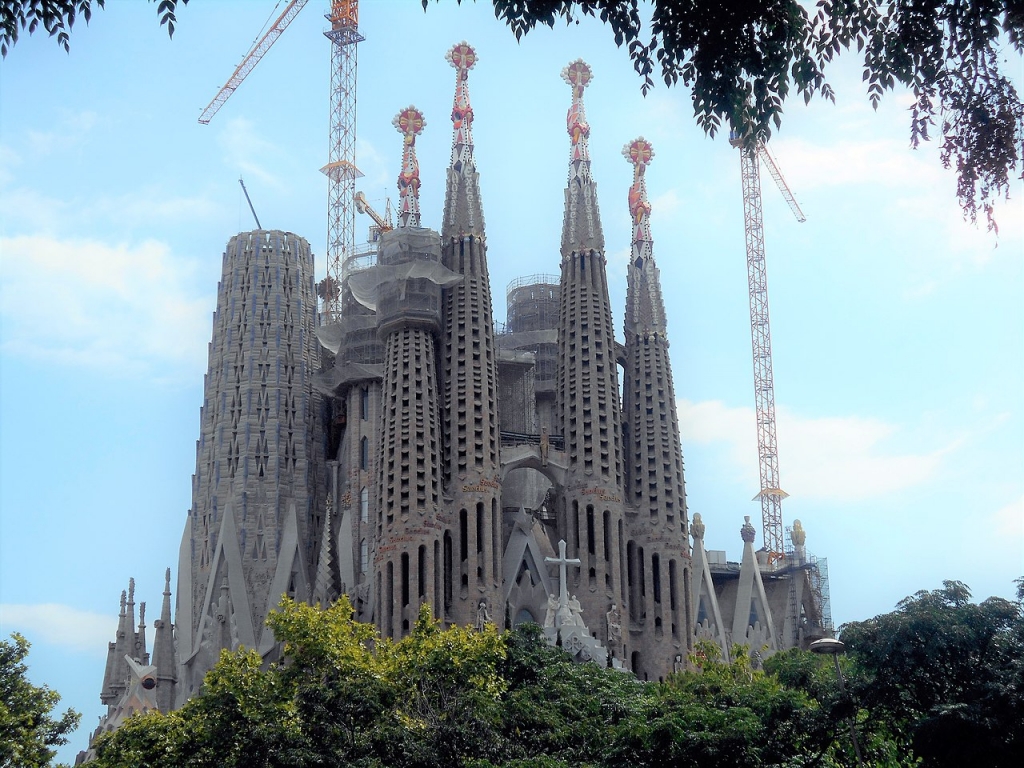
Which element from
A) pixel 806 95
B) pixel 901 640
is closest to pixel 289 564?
pixel 901 640

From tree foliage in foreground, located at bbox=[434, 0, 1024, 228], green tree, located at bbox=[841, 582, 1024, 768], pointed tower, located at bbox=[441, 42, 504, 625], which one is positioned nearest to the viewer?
tree foliage in foreground, located at bbox=[434, 0, 1024, 228]

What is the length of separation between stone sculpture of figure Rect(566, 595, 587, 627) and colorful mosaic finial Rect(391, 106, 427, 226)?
60.5 feet

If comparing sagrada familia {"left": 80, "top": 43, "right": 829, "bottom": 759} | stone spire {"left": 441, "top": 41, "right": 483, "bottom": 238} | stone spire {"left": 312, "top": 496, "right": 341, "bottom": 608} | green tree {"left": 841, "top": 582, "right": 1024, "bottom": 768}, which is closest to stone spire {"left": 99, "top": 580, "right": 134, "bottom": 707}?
sagrada familia {"left": 80, "top": 43, "right": 829, "bottom": 759}

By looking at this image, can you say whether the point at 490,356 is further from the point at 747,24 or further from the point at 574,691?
the point at 747,24

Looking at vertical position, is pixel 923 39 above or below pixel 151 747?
above

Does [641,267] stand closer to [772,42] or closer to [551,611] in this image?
[551,611]

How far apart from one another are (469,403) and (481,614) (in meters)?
8.75

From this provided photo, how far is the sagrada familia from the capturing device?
193ft

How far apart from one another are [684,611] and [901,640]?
34482 millimetres

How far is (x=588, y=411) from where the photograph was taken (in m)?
62.1

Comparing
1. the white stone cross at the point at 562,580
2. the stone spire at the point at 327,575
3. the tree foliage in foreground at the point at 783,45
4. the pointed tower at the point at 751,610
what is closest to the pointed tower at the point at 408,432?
the stone spire at the point at 327,575

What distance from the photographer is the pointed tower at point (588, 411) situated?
59969mm

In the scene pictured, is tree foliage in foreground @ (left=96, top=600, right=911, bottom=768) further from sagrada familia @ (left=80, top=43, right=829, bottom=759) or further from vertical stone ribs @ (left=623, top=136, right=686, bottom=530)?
vertical stone ribs @ (left=623, top=136, right=686, bottom=530)

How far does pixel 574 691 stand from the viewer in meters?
38.2
